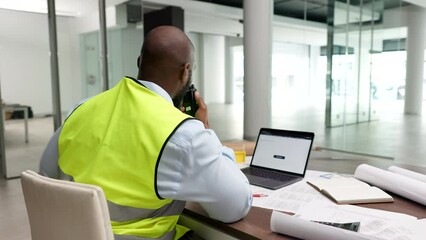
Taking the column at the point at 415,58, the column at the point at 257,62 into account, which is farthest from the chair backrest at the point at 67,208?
the column at the point at 415,58

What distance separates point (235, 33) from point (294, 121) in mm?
4730

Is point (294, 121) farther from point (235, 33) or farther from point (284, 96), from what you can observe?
point (235, 33)

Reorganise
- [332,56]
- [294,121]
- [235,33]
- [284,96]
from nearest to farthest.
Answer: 1. [332,56]
2. [294,121]
3. [284,96]
4. [235,33]

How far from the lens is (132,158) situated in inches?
39.2

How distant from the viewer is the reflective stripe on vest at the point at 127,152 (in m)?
0.99

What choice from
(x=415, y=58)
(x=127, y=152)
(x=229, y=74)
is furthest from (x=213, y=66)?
(x=127, y=152)

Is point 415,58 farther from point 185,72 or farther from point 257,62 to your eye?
point 185,72

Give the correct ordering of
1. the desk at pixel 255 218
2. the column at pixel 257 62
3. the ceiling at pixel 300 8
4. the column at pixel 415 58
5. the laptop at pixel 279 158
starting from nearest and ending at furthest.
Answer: the desk at pixel 255 218, the laptop at pixel 279 158, the column at pixel 257 62, the column at pixel 415 58, the ceiling at pixel 300 8

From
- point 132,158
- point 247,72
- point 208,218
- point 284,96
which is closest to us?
point 132,158

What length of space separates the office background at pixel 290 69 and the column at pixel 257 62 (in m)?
0.01

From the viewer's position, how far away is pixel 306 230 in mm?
982

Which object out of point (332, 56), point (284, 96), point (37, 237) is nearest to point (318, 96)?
point (332, 56)

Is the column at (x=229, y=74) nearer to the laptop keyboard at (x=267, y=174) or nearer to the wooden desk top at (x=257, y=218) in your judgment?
the laptop keyboard at (x=267, y=174)

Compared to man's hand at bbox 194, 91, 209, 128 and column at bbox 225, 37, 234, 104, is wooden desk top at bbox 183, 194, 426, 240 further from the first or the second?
column at bbox 225, 37, 234, 104
